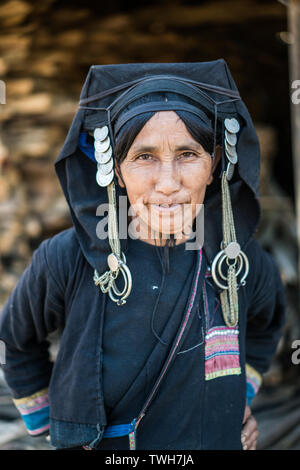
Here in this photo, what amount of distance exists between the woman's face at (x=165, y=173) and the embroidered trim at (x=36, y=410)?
0.77m

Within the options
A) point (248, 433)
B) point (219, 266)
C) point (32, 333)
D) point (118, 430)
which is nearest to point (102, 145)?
point (219, 266)

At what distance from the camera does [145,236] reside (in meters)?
1.55

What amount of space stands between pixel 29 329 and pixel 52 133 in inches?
93.5

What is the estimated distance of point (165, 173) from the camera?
1385 mm

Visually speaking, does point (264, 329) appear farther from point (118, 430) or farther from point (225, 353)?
point (118, 430)

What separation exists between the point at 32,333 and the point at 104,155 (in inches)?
26.5

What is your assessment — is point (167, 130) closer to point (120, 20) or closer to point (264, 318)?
point (264, 318)

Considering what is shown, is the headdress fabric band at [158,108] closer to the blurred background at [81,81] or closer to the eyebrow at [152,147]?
the eyebrow at [152,147]

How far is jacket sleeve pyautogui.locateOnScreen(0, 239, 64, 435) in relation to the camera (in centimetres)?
155

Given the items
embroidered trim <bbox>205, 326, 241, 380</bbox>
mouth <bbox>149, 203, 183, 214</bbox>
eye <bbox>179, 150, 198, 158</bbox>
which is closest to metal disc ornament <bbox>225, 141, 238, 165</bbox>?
eye <bbox>179, 150, 198, 158</bbox>

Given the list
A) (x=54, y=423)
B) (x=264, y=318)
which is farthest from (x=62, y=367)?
(x=264, y=318)

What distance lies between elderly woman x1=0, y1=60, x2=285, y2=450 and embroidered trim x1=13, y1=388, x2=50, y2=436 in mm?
166

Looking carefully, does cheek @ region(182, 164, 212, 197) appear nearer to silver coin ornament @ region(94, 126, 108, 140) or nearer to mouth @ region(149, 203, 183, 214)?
mouth @ region(149, 203, 183, 214)

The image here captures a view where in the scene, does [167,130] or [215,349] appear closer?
[167,130]
